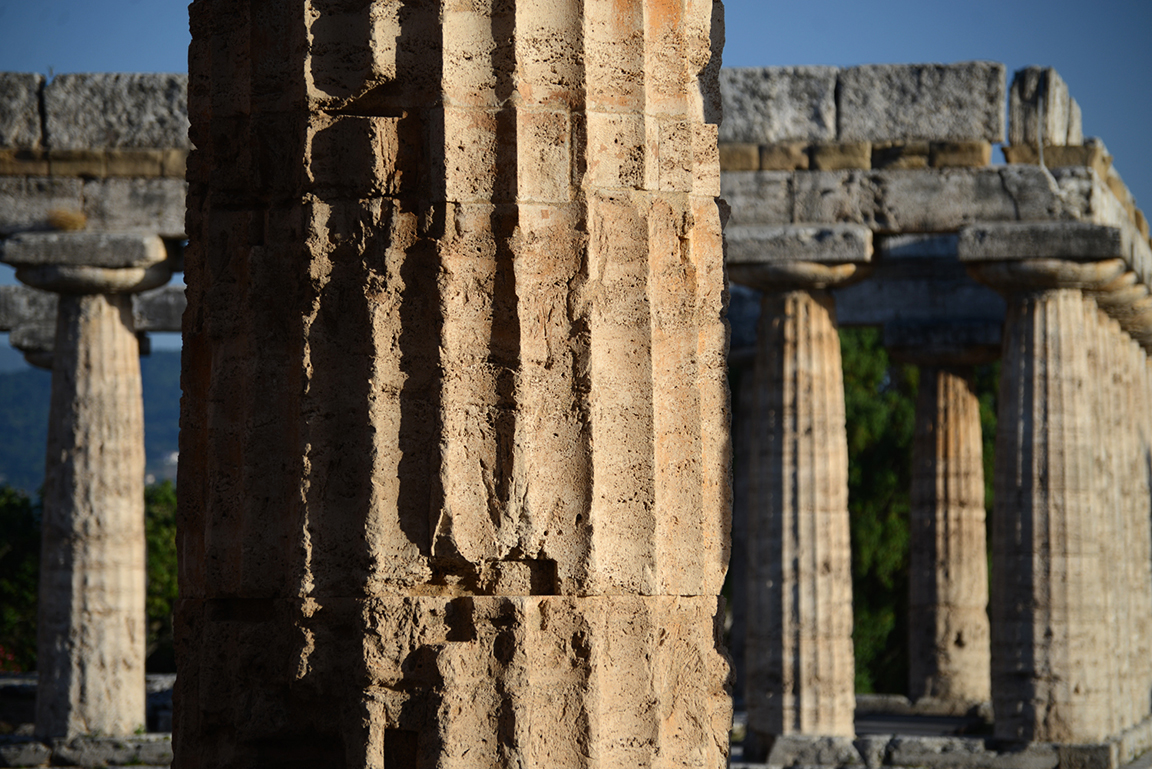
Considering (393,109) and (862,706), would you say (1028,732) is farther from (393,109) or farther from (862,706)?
(393,109)

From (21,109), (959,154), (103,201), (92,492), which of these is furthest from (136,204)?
(959,154)

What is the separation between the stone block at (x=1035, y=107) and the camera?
1934cm

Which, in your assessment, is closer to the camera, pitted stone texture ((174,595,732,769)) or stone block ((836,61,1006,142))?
pitted stone texture ((174,595,732,769))

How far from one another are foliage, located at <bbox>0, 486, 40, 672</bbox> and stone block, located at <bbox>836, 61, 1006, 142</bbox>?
2243 cm

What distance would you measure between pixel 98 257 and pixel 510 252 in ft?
52.1

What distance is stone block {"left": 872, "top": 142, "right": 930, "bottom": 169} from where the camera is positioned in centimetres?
1948

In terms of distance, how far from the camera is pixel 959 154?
765 inches

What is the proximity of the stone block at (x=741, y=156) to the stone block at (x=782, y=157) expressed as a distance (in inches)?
2.7

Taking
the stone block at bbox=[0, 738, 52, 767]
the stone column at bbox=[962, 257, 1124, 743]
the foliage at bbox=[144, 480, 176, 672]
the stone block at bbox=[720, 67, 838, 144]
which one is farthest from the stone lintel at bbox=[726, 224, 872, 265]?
the foliage at bbox=[144, 480, 176, 672]

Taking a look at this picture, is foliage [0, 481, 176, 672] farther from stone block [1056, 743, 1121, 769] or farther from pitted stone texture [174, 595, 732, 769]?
pitted stone texture [174, 595, 732, 769]

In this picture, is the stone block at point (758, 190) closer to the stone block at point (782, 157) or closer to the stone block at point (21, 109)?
the stone block at point (782, 157)

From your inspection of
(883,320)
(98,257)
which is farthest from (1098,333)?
(98,257)

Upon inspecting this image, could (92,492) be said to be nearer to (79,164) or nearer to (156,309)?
(79,164)

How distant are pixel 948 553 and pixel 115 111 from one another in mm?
13829
